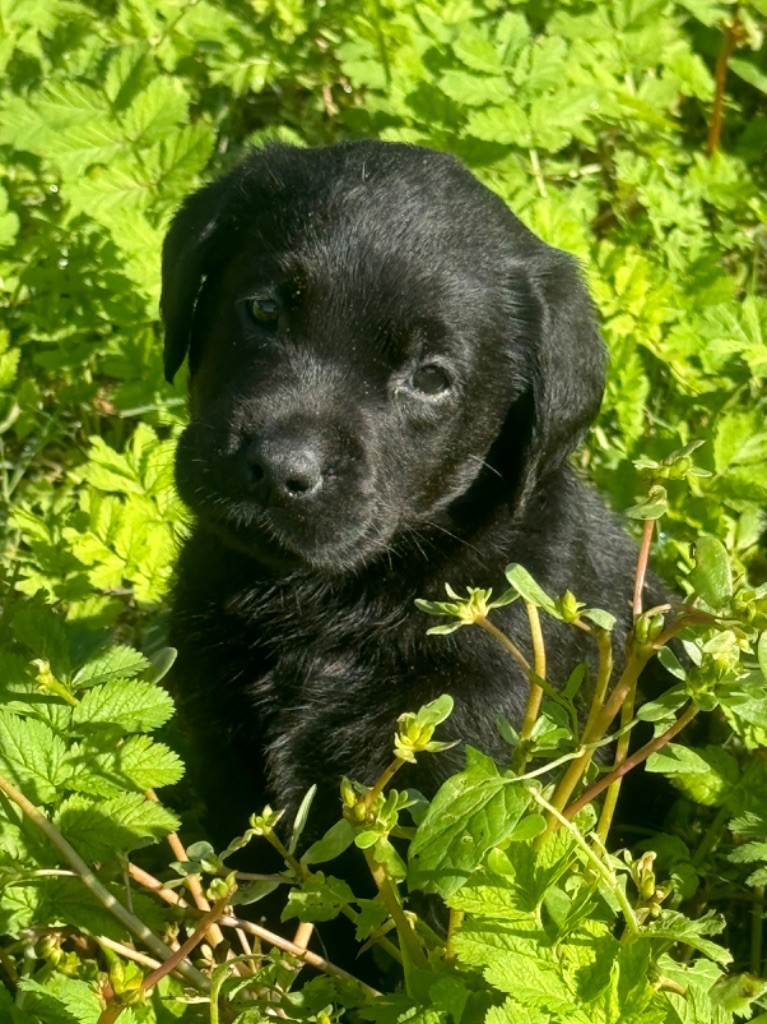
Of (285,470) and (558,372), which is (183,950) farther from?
(558,372)

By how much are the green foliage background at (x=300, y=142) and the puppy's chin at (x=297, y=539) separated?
0.59 m

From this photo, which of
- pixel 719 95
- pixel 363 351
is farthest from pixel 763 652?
pixel 719 95

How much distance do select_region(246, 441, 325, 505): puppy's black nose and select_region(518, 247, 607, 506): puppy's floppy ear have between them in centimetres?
46

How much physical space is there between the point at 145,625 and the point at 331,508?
1.18m

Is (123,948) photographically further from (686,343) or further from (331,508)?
(686,343)

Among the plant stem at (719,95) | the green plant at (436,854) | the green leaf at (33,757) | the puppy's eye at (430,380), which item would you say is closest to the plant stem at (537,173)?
the plant stem at (719,95)

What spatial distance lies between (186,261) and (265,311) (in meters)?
0.25

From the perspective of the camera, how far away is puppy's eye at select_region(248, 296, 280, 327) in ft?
7.84

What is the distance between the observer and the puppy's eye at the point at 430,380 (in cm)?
237

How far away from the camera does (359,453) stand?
2266 mm

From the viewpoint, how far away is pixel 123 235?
10.2 feet

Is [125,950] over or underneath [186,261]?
underneath

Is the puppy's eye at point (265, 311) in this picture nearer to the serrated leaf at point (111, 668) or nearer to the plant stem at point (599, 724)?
the serrated leaf at point (111, 668)

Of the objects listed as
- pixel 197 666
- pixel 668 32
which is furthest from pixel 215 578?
pixel 668 32
